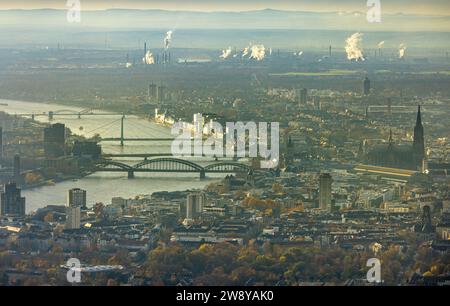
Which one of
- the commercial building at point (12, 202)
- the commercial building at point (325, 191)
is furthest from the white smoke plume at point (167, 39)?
the commercial building at point (12, 202)

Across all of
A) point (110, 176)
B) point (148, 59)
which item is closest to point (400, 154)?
point (110, 176)

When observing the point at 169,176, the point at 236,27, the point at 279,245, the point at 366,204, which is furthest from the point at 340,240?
the point at 236,27

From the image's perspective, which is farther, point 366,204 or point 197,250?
point 366,204

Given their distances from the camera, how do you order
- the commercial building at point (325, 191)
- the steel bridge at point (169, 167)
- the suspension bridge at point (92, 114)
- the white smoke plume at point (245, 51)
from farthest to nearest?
1. the white smoke plume at point (245, 51)
2. the suspension bridge at point (92, 114)
3. the steel bridge at point (169, 167)
4. the commercial building at point (325, 191)

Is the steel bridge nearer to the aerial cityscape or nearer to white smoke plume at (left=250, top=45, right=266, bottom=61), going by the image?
the aerial cityscape

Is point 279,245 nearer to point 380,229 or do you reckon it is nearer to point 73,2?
point 380,229

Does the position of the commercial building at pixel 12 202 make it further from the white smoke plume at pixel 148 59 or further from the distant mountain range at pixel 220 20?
the white smoke plume at pixel 148 59
